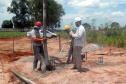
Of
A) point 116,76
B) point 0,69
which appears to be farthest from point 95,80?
point 0,69

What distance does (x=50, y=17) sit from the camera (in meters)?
34.0

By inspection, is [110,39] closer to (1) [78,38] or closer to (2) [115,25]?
(2) [115,25]

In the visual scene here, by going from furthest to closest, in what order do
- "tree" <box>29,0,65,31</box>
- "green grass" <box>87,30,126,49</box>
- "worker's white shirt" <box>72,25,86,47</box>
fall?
"tree" <box>29,0,65,31</box> < "green grass" <box>87,30,126,49</box> < "worker's white shirt" <box>72,25,86,47</box>

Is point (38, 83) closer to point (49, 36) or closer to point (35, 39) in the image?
point (35, 39)

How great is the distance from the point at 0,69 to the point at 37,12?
2970 centimetres

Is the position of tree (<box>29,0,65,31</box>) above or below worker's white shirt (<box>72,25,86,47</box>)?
above

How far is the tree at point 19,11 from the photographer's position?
2000 inches

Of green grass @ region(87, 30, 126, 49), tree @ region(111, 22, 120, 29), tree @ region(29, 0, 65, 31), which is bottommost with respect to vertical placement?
green grass @ region(87, 30, 126, 49)

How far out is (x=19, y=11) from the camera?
5172 centimetres

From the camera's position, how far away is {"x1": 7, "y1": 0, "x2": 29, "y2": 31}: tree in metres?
50.8

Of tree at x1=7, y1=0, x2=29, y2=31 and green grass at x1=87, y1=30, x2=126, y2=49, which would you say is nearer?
green grass at x1=87, y1=30, x2=126, y2=49

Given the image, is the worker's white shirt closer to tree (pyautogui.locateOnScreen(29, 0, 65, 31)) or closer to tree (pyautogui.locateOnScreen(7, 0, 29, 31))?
tree (pyautogui.locateOnScreen(29, 0, 65, 31))

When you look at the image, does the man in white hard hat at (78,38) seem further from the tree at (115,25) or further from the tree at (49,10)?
the tree at (49,10)

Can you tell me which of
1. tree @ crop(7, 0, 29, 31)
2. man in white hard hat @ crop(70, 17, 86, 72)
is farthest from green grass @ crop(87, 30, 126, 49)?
tree @ crop(7, 0, 29, 31)
